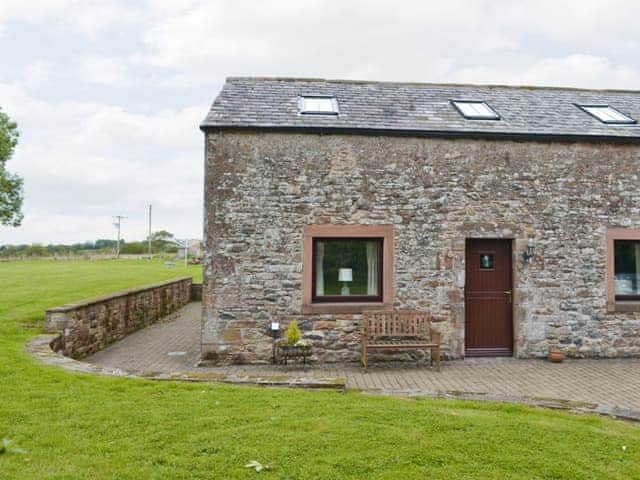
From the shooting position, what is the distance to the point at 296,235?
8.47 metres

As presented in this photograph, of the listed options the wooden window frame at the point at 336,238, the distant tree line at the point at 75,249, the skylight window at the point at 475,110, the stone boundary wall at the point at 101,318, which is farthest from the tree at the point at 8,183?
the distant tree line at the point at 75,249

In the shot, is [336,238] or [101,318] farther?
[101,318]

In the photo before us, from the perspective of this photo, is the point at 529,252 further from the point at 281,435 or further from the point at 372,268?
the point at 281,435

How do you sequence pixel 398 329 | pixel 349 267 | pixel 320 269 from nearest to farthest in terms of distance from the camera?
pixel 398 329
pixel 320 269
pixel 349 267

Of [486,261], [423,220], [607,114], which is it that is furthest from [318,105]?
[607,114]

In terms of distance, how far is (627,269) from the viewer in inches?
371

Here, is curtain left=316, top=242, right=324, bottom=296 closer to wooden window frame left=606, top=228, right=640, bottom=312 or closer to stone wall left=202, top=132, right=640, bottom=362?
stone wall left=202, top=132, right=640, bottom=362

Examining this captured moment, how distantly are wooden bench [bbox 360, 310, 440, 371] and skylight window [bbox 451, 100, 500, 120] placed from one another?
4280mm

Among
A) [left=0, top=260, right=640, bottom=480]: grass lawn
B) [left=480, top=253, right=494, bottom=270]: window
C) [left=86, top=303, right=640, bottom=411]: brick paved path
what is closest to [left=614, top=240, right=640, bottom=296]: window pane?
[left=86, top=303, right=640, bottom=411]: brick paved path

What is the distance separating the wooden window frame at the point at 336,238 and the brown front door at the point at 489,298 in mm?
1665

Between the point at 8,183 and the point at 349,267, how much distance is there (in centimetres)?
935

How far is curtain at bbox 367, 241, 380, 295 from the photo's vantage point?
8.88 meters

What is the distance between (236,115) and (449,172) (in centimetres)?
425

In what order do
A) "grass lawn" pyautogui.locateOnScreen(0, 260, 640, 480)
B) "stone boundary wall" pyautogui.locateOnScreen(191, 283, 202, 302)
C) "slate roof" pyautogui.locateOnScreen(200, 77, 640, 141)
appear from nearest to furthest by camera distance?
"grass lawn" pyautogui.locateOnScreen(0, 260, 640, 480)
"slate roof" pyautogui.locateOnScreen(200, 77, 640, 141)
"stone boundary wall" pyautogui.locateOnScreen(191, 283, 202, 302)
